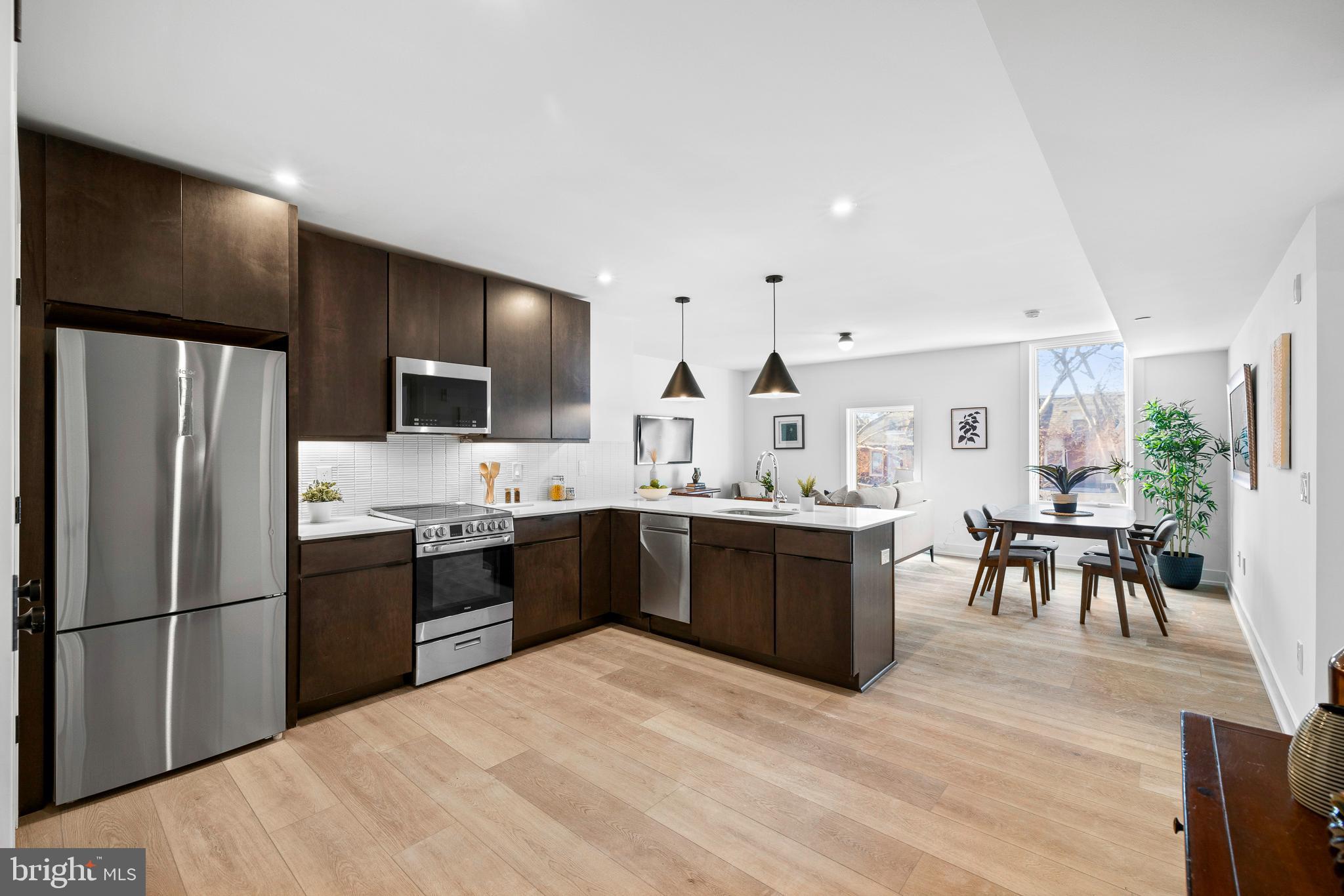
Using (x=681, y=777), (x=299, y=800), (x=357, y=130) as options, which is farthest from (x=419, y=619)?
(x=357, y=130)

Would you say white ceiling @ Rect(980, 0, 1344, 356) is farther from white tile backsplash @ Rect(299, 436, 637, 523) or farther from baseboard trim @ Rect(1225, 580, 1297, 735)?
white tile backsplash @ Rect(299, 436, 637, 523)

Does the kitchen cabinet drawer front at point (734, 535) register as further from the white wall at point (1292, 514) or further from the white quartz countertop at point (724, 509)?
the white wall at point (1292, 514)

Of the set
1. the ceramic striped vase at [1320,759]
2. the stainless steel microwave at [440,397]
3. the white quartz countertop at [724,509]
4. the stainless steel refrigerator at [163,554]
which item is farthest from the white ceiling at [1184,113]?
the stainless steel microwave at [440,397]

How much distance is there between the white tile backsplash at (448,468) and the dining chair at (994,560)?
9.65 feet

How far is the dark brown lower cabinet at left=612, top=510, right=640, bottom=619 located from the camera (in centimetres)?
425

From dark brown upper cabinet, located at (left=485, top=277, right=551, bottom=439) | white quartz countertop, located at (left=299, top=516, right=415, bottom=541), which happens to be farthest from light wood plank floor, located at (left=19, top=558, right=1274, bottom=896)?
dark brown upper cabinet, located at (left=485, top=277, right=551, bottom=439)

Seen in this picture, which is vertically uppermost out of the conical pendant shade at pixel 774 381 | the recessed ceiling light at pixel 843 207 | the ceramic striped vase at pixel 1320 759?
→ the recessed ceiling light at pixel 843 207

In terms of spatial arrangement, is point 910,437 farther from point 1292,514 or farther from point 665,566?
point 1292,514

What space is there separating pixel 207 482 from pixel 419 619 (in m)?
1.21

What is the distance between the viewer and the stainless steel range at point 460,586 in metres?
3.32

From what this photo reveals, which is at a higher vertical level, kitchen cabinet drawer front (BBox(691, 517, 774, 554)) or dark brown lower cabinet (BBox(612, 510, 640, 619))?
kitchen cabinet drawer front (BBox(691, 517, 774, 554))

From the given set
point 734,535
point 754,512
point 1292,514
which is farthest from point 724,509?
point 1292,514

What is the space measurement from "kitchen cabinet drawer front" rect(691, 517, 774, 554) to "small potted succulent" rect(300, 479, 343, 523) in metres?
2.02

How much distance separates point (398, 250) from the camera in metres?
3.59
